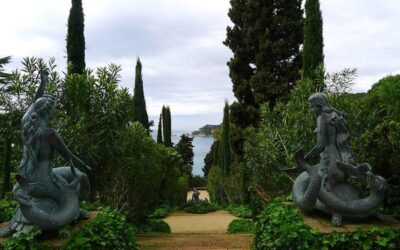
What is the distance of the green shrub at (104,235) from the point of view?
5.17 meters

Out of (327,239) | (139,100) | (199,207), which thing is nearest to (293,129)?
(327,239)

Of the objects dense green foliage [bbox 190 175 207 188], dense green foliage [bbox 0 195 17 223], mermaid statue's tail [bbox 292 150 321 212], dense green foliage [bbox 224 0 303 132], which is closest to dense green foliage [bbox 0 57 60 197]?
dense green foliage [bbox 0 195 17 223]

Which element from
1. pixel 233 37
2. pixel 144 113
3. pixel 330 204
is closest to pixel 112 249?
pixel 330 204

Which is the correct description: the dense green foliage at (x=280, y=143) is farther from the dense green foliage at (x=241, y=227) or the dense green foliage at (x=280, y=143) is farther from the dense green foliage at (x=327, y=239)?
the dense green foliage at (x=327, y=239)

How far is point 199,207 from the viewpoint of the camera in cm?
2239

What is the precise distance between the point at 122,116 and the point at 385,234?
24.3 feet

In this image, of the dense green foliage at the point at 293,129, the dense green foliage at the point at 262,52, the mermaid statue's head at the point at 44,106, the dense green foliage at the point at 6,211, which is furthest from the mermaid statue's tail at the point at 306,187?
the dense green foliage at the point at 262,52

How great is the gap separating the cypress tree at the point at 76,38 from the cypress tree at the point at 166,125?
16.4 m

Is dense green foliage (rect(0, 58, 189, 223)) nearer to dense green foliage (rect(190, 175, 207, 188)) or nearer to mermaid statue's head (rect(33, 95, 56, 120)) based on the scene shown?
mermaid statue's head (rect(33, 95, 56, 120))

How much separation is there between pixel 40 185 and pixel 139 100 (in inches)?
587

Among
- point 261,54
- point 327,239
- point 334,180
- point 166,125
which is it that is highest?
point 261,54

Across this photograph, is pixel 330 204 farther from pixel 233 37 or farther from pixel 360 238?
pixel 233 37

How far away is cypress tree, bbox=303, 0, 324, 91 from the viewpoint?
514 inches

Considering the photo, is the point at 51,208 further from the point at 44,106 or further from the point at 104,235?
the point at 44,106
